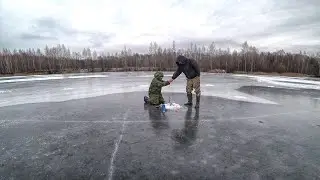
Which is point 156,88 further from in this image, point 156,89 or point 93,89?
point 93,89

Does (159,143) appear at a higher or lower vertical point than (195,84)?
lower

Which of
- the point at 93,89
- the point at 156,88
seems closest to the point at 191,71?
the point at 156,88

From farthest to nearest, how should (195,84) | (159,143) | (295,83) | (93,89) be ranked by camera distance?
1. (295,83)
2. (93,89)
3. (195,84)
4. (159,143)

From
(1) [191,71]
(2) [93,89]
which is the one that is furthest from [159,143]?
(2) [93,89]

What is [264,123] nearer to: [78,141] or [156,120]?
[156,120]

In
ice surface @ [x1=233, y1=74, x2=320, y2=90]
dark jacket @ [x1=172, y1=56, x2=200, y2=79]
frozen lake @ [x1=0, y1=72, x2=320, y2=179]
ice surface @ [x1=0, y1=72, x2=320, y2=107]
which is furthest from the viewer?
ice surface @ [x1=233, y1=74, x2=320, y2=90]

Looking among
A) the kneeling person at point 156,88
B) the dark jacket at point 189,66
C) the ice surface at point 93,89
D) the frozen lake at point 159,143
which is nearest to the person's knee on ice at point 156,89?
the kneeling person at point 156,88

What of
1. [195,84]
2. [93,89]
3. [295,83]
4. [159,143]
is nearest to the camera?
[159,143]

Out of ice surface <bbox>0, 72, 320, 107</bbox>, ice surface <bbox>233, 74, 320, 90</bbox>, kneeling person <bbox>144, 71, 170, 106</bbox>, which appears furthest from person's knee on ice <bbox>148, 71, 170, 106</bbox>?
ice surface <bbox>233, 74, 320, 90</bbox>

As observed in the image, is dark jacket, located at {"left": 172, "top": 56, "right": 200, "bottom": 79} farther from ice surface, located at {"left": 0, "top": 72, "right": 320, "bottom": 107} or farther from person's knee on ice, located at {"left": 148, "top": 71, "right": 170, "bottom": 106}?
ice surface, located at {"left": 0, "top": 72, "right": 320, "bottom": 107}

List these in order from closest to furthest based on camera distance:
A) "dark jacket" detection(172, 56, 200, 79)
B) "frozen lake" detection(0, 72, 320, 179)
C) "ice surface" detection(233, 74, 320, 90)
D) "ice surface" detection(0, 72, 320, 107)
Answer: "frozen lake" detection(0, 72, 320, 179)
"dark jacket" detection(172, 56, 200, 79)
"ice surface" detection(0, 72, 320, 107)
"ice surface" detection(233, 74, 320, 90)

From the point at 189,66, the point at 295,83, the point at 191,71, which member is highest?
the point at 189,66

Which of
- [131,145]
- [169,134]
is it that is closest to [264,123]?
[169,134]

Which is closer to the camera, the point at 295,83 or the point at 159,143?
the point at 159,143
